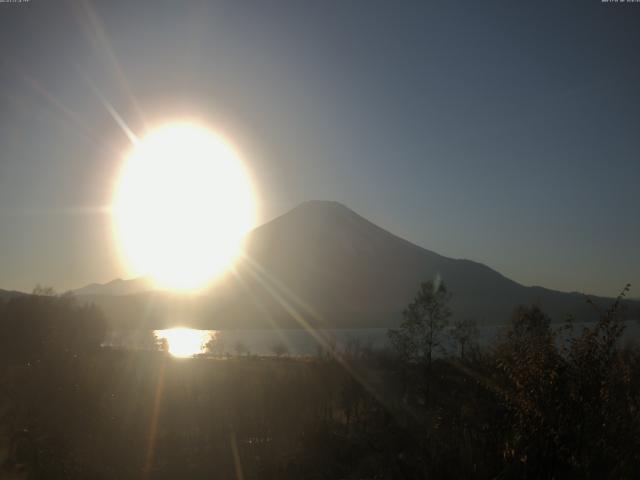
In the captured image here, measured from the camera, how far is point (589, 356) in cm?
550

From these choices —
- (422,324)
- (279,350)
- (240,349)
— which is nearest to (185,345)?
(240,349)

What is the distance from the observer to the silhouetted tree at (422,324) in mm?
33031

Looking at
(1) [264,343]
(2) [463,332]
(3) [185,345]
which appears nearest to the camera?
(2) [463,332]

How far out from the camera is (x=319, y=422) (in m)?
14.3

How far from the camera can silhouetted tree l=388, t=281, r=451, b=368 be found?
108 feet

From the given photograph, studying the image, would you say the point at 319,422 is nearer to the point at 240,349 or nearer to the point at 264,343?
the point at 240,349

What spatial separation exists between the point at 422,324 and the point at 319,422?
21.1m

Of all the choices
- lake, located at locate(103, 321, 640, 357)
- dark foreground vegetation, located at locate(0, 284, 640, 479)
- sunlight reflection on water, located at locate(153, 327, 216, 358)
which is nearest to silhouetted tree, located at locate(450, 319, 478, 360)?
lake, located at locate(103, 321, 640, 357)

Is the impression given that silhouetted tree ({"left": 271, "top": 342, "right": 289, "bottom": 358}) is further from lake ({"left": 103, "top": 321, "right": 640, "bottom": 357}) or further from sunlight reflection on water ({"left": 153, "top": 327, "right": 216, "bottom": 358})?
sunlight reflection on water ({"left": 153, "top": 327, "right": 216, "bottom": 358})

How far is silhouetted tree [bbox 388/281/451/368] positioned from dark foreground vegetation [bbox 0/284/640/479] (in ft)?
22.2

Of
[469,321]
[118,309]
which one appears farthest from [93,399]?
[118,309]

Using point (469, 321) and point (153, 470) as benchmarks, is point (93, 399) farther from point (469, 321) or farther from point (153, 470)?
point (469, 321)

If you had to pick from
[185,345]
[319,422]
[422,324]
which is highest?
[422,324]

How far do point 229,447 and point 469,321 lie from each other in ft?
146
